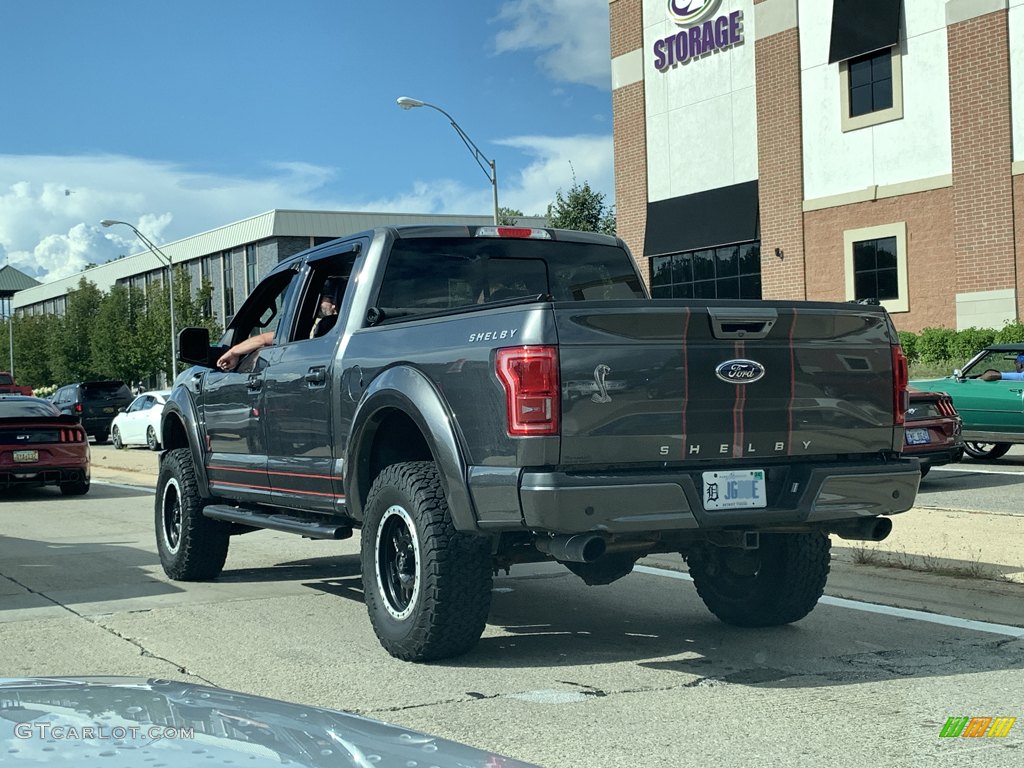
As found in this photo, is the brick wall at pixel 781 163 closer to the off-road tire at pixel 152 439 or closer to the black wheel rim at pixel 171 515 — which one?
the off-road tire at pixel 152 439

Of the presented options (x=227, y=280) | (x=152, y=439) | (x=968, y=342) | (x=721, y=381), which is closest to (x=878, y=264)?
(x=968, y=342)

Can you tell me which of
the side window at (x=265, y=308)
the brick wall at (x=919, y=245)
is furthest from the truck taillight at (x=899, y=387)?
the brick wall at (x=919, y=245)

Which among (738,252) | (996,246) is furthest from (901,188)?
(738,252)

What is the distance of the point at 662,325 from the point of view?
18.5 feet

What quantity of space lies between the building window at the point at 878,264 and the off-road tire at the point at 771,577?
22883 millimetres

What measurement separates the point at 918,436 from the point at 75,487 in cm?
1191

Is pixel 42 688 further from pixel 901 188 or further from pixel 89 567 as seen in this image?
pixel 901 188

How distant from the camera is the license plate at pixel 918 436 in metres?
Answer: 14.3

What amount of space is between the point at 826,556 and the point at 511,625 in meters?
1.83

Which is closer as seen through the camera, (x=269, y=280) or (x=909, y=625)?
(x=909, y=625)

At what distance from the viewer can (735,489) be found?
575cm

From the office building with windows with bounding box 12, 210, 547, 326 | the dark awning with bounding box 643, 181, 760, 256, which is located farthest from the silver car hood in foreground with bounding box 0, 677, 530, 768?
the office building with windows with bounding box 12, 210, 547, 326

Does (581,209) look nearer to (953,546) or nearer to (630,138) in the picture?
(630,138)

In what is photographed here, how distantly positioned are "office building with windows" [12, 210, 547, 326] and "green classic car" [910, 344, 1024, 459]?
48.5 metres
